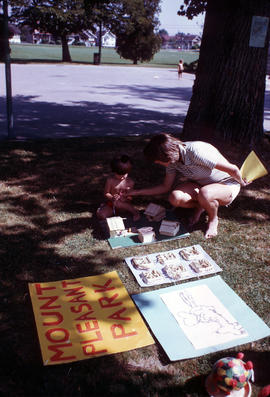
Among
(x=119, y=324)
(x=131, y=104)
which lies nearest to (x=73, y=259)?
(x=119, y=324)

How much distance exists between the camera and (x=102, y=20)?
29.5 m

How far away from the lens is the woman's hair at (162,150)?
3.29 metres

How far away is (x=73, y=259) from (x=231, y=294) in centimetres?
132

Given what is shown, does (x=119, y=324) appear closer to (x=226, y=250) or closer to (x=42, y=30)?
(x=226, y=250)

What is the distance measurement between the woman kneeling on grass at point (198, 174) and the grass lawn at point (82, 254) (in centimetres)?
33

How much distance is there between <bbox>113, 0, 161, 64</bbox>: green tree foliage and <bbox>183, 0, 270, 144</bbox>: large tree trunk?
27884mm

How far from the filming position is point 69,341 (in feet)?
7.97

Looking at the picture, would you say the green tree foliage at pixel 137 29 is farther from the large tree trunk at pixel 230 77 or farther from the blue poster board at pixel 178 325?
the blue poster board at pixel 178 325

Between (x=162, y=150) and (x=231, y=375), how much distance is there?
188cm

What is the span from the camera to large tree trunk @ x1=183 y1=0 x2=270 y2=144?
470cm

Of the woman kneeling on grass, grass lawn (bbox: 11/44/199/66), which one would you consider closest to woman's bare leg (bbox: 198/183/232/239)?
the woman kneeling on grass

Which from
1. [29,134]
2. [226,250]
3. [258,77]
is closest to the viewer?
[226,250]

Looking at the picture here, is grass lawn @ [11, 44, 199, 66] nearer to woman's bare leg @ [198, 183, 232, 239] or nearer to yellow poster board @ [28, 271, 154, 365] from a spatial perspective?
woman's bare leg @ [198, 183, 232, 239]

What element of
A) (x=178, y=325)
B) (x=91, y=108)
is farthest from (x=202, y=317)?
(x=91, y=108)
